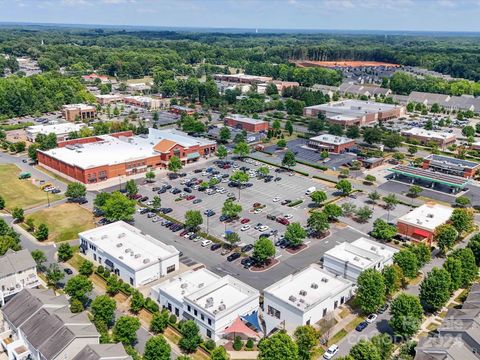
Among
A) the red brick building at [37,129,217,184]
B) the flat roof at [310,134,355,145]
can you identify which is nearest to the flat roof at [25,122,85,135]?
the red brick building at [37,129,217,184]

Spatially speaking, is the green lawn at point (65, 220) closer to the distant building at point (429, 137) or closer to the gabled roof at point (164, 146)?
the gabled roof at point (164, 146)

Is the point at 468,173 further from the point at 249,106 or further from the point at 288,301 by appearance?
the point at 249,106

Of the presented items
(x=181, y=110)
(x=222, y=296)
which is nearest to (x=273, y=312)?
(x=222, y=296)

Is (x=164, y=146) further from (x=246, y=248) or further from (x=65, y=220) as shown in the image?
(x=246, y=248)

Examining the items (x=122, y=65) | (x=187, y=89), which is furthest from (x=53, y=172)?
(x=122, y=65)

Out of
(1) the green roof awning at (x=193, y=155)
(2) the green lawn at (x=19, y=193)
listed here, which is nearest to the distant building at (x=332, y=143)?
(1) the green roof awning at (x=193, y=155)

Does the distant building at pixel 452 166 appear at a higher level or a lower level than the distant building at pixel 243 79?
lower
